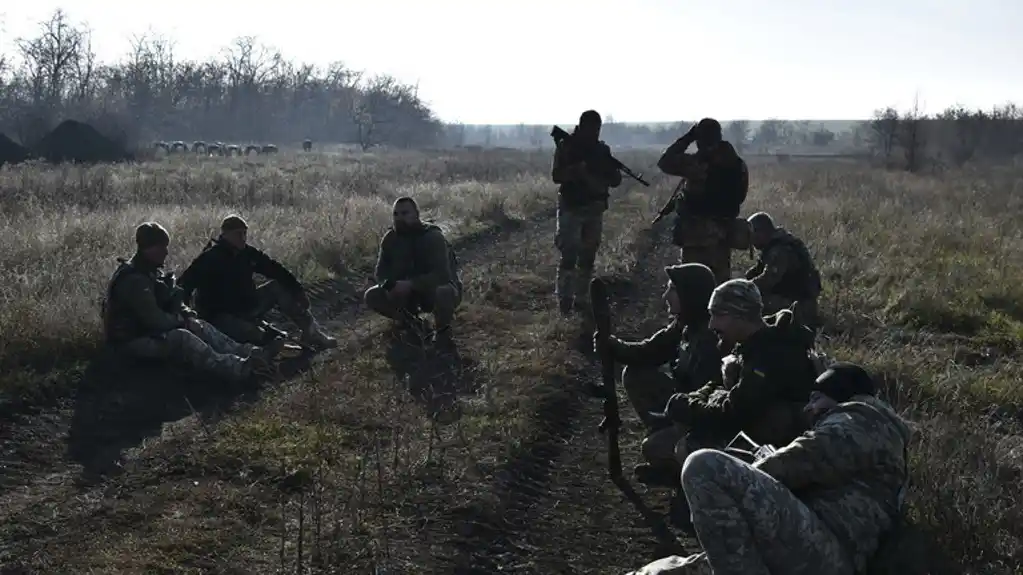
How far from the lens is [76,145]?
37500 millimetres

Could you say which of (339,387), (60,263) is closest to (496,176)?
(60,263)

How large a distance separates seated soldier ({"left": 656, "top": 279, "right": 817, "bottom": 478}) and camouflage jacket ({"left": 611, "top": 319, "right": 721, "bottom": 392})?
80 cm

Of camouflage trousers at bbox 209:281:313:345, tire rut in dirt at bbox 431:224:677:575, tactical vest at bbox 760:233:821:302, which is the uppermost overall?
tactical vest at bbox 760:233:821:302

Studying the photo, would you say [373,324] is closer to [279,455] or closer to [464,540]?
[279,455]

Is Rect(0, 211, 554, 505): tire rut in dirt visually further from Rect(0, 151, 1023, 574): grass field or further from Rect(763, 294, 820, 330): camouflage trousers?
Rect(763, 294, 820, 330): camouflage trousers

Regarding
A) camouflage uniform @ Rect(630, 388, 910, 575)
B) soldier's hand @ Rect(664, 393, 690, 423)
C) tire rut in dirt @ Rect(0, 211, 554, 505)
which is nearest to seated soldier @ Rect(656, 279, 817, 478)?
soldier's hand @ Rect(664, 393, 690, 423)

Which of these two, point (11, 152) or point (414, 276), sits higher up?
point (11, 152)

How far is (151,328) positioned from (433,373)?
2.28m

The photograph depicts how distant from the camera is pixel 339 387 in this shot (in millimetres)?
6812

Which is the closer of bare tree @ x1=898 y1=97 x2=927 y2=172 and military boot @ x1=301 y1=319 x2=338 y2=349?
military boot @ x1=301 y1=319 x2=338 y2=349

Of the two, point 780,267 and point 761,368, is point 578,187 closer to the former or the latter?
point 780,267

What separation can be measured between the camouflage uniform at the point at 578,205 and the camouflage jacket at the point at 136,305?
416cm

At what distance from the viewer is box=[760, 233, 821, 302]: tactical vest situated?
7.72 meters

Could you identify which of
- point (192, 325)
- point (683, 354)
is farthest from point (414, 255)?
point (683, 354)
